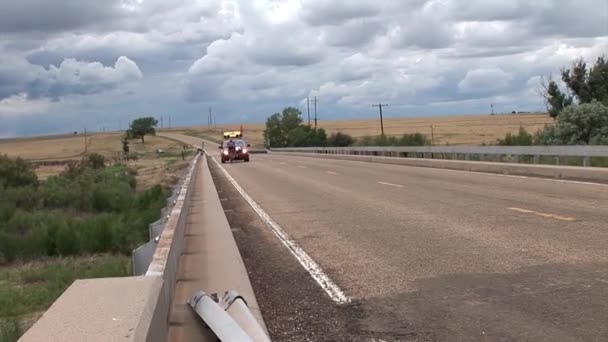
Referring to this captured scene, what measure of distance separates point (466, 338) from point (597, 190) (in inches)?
512

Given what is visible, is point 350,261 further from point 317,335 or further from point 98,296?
point 98,296

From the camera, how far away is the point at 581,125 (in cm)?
3222

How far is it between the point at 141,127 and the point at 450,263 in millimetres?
188406

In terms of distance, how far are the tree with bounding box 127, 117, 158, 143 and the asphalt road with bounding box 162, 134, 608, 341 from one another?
178 meters

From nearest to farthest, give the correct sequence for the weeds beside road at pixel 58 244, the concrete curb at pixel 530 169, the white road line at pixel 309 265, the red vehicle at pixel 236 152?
the white road line at pixel 309 265 < the weeds beside road at pixel 58 244 < the concrete curb at pixel 530 169 < the red vehicle at pixel 236 152

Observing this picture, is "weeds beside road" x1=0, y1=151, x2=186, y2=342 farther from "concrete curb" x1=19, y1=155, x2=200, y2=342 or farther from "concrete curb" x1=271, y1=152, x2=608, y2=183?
"concrete curb" x1=271, y1=152, x2=608, y2=183

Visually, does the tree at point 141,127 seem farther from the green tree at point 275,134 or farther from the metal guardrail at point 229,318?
the metal guardrail at point 229,318

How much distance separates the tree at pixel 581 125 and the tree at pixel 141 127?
539 ft

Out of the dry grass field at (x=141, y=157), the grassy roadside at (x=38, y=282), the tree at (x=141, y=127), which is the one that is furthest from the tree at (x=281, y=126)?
the grassy roadside at (x=38, y=282)

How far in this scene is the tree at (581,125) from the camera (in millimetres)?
31844

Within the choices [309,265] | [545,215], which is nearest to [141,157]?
[545,215]

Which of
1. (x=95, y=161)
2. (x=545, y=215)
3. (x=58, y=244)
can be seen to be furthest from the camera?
(x=95, y=161)

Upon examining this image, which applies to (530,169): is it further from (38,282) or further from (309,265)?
(309,265)

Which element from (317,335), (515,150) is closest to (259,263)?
(317,335)
